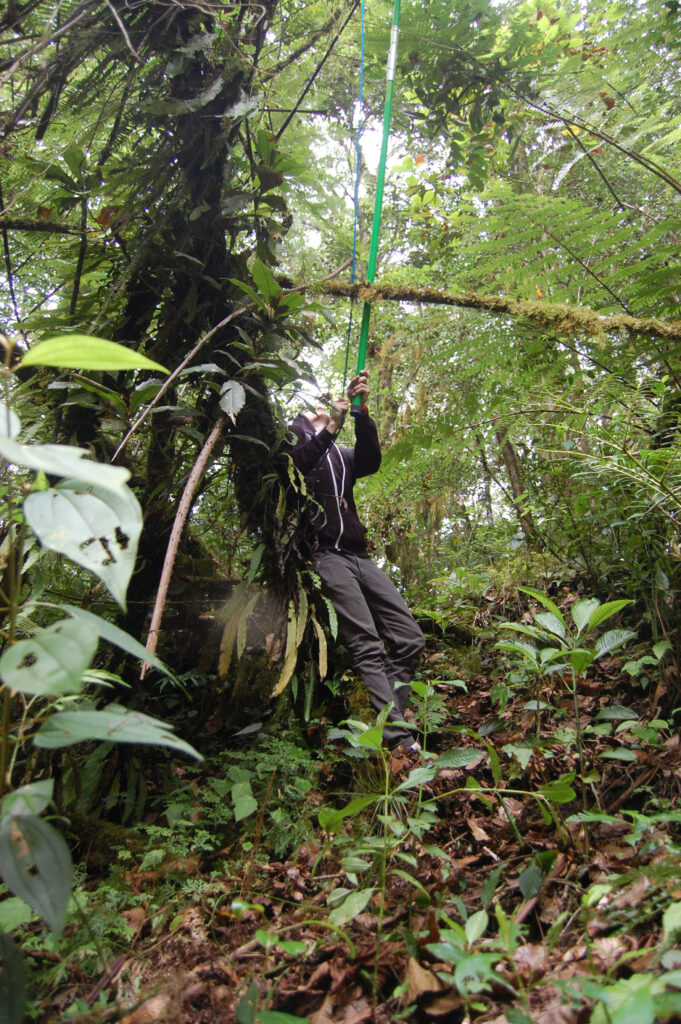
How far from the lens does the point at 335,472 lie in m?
3.29

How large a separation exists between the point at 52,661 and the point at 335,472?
2.63 meters

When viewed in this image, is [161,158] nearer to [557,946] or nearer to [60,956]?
[60,956]

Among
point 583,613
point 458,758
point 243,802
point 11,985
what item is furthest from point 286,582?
point 11,985

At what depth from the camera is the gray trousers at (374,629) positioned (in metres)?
2.59

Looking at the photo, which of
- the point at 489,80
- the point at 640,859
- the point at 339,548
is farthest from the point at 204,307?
the point at 640,859

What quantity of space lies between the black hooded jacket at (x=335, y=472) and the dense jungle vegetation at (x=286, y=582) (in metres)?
0.21

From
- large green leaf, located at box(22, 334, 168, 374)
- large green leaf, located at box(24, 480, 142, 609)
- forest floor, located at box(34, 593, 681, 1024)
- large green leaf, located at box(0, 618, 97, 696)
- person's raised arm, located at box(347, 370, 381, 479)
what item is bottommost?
forest floor, located at box(34, 593, 681, 1024)

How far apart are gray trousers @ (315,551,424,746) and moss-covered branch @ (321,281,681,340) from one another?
1.41 m

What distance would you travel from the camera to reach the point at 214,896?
159 cm

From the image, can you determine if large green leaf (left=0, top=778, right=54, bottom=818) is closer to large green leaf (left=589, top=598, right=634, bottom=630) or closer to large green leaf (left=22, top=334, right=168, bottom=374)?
large green leaf (left=22, top=334, right=168, bottom=374)

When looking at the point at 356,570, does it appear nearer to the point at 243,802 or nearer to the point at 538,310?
the point at 243,802

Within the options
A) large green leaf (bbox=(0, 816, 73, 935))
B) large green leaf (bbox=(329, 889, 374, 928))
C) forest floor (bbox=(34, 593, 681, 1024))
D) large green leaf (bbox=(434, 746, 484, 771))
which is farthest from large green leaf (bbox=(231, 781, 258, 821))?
large green leaf (bbox=(0, 816, 73, 935))

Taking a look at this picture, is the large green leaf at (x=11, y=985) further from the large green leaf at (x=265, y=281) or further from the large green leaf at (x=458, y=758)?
the large green leaf at (x=265, y=281)

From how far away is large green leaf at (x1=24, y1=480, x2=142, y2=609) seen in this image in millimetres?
757
